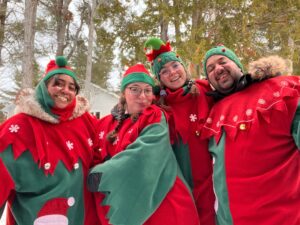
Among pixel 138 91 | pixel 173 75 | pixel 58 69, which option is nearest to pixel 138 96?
pixel 138 91

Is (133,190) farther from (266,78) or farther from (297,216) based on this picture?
(266,78)

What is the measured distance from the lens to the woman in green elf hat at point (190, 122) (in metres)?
2.35

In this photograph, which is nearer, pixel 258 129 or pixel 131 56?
pixel 258 129

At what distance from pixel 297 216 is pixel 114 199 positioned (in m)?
1.10

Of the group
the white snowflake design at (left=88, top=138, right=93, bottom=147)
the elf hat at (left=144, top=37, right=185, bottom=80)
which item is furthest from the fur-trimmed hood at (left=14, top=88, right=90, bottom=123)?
the elf hat at (left=144, top=37, right=185, bottom=80)

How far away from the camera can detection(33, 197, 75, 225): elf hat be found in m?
2.29

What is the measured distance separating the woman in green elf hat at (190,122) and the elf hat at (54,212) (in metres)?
0.89

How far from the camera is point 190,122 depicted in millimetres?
2443

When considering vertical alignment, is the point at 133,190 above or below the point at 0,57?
below

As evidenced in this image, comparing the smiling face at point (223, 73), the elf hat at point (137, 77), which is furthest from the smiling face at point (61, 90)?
the smiling face at point (223, 73)

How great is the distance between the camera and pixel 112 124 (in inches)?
104

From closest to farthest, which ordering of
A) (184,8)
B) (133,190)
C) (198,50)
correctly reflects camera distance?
(133,190) < (198,50) < (184,8)

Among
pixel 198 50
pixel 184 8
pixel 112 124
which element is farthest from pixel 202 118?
pixel 184 8

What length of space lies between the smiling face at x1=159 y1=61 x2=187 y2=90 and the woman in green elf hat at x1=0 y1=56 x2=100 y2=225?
2.37ft
